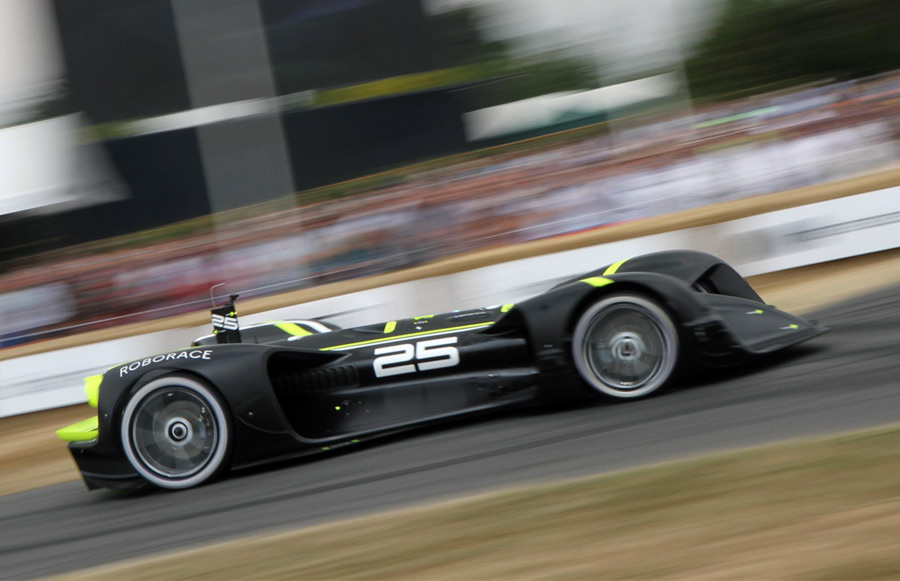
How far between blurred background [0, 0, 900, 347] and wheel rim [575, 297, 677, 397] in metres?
5.19

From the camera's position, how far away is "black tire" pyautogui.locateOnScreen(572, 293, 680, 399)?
4.51m

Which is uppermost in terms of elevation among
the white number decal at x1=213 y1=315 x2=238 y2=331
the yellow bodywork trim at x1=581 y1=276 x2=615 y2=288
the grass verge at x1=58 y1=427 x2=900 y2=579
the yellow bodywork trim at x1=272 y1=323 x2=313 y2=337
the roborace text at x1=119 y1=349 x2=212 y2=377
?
the white number decal at x1=213 y1=315 x2=238 y2=331

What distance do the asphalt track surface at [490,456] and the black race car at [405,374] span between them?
0.49 feet

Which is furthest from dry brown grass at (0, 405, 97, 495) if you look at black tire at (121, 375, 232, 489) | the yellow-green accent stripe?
the yellow-green accent stripe

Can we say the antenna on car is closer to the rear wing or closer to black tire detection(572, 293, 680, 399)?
the rear wing

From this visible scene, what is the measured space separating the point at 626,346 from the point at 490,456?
919 millimetres

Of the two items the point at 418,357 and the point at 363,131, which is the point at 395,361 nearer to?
the point at 418,357

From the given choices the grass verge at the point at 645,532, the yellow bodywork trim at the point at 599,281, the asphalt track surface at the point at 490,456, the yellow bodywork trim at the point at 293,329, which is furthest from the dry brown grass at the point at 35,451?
the yellow bodywork trim at the point at 599,281

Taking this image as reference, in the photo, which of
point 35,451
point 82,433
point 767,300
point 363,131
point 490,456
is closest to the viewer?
point 490,456

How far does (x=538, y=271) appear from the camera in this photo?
8258 millimetres

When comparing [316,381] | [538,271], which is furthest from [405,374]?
[538,271]

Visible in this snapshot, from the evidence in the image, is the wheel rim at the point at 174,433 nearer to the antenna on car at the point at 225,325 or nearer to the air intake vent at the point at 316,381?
the air intake vent at the point at 316,381

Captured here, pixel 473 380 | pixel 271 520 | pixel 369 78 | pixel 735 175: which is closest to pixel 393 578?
pixel 271 520

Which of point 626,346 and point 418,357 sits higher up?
point 418,357
